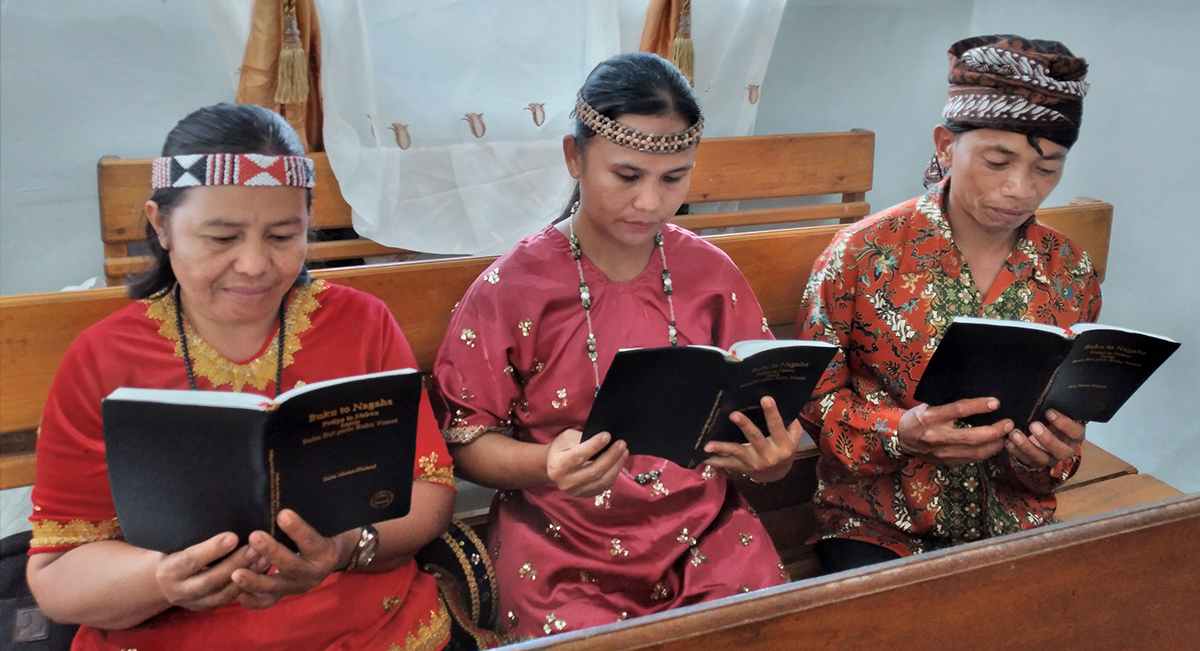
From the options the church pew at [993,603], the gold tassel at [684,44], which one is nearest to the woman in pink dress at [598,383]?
the church pew at [993,603]

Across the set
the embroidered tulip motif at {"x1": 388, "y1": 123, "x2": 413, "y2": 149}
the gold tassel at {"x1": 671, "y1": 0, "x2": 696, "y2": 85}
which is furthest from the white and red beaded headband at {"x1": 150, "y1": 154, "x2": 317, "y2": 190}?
the gold tassel at {"x1": 671, "y1": 0, "x2": 696, "y2": 85}

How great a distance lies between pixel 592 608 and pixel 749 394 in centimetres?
41

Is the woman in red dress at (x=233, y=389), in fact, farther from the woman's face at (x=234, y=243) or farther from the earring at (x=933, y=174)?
the earring at (x=933, y=174)

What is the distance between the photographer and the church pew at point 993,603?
100cm

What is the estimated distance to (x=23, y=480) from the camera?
152cm

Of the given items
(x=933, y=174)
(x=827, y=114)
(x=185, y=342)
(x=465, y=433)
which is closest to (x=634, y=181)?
(x=465, y=433)

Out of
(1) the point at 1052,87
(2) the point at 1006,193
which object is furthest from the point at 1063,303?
Result: (1) the point at 1052,87

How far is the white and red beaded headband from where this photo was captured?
1.20m

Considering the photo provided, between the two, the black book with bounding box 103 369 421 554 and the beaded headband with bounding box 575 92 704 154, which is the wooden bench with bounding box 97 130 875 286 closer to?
the beaded headband with bounding box 575 92 704 154

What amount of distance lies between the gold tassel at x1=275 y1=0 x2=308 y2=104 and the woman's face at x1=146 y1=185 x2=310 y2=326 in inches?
47.3

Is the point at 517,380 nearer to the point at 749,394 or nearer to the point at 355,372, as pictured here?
the point at 355,372

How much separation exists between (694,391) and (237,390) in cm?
64

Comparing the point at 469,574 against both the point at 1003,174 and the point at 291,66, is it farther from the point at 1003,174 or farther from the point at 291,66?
the point at 291,66

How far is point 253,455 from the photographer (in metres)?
1.02
